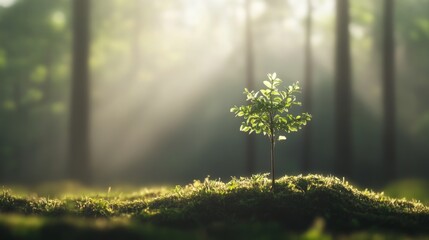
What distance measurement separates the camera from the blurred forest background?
167ft

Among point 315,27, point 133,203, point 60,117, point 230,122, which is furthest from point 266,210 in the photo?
point 60,117

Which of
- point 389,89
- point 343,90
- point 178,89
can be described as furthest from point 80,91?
point 178,89

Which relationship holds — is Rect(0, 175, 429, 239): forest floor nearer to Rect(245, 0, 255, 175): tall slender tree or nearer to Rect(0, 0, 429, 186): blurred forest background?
Rect(245, 0, 255, 175): tall slender tree

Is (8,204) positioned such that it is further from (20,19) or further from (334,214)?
(20,19)

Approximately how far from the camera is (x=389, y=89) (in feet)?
94.5

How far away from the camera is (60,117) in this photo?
2256 inches

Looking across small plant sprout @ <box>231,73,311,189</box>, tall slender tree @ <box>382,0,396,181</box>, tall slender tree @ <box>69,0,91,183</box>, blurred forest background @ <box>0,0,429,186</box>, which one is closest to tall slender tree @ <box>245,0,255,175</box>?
tall slender tree @ <box>382,0,396,181</box>

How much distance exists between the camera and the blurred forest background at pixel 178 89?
51.0 m

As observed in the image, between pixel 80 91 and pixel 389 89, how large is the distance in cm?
1755

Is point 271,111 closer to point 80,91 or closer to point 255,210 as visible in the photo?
point 255,210

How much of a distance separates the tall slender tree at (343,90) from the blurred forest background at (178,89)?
85.6 feet

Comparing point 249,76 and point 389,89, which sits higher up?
point 249,76

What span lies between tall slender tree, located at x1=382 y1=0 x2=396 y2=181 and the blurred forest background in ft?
62.0

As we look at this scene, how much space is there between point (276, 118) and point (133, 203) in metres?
3.12
